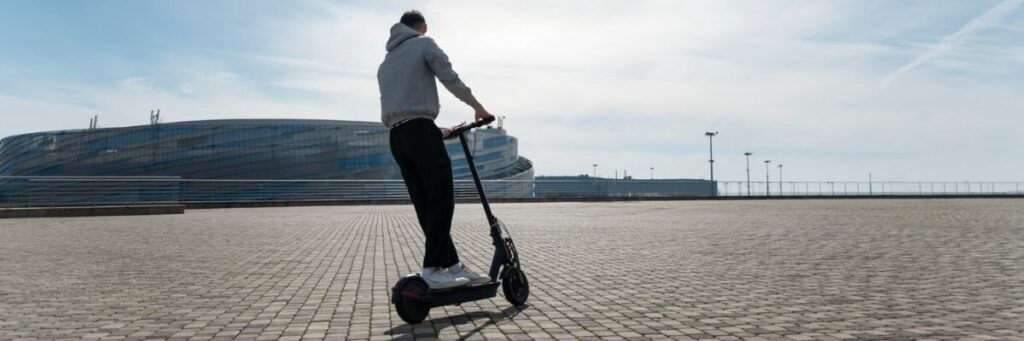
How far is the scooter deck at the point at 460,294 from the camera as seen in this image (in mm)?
3967

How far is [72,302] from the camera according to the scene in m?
4.80

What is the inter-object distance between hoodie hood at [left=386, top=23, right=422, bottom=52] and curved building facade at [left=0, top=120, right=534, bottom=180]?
62.4 metres

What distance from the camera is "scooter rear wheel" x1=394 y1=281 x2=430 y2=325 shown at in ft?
12.6

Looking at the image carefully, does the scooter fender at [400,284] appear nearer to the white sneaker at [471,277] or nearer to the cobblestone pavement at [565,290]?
the cobblestone pavement at [565,290]

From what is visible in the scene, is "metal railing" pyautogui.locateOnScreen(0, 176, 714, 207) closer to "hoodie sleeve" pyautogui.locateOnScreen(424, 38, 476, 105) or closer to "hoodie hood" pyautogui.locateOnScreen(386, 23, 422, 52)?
"hoodie hood" pyautogui.locateOnScreen(386, 23, 422, 52)

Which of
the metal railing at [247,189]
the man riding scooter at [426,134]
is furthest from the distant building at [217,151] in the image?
the man riding scooter at [426,134]

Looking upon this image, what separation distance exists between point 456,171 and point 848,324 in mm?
65921

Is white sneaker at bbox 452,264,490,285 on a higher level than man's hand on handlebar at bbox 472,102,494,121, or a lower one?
lower

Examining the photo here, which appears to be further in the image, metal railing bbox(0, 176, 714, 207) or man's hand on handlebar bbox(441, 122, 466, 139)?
metal railing bbox(0, 176, 714, 207)

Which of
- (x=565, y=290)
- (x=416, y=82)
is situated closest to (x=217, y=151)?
(x=565, y=290)

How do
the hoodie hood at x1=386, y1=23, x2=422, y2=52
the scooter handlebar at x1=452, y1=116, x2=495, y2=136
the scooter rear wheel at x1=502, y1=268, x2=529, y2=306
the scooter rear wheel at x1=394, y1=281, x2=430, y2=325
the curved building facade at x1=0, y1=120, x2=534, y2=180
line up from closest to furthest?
the scooter rear wheel at x1=394, y1=281, x2=430, y2=325, the scooter handlebar at x1=452, y1=116, x2=495, y2=136, the hoodie hood at x1=386, y1=23, x2=422, y2=52, the scooter rear wheel at x1=502, y1=268, x2=529, y2=306, the curved building facade at x1=0, y1=120, x2=534, y2=180

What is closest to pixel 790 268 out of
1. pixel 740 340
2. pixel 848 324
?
pixel 848 324

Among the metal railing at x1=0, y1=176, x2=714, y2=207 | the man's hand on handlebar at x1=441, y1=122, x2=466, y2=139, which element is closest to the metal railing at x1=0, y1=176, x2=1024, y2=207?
the metal railing at x1=0, y1=176, x2=714, y2=207

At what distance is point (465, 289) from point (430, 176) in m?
0.60
